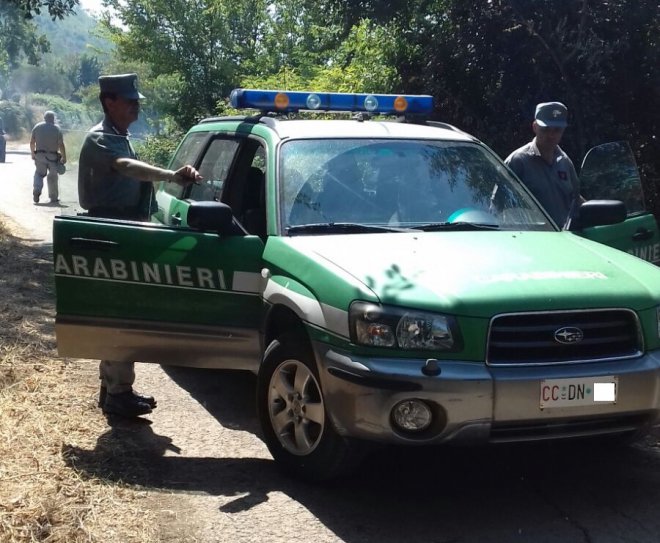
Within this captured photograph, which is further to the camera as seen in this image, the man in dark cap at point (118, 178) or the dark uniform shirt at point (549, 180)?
the dark uniform shirt at point (549, 180)

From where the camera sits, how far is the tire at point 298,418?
14.6 feet

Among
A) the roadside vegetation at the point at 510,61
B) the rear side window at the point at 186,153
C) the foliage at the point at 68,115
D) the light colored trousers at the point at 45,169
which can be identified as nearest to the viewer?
the rear side window at the point at 186,153

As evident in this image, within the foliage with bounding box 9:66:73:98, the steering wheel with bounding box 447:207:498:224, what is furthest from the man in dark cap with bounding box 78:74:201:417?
the foliage with bounding box 9:66:73:98

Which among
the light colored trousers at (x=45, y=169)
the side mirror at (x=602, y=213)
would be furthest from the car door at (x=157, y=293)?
the light colored trousers at (x=45, y=169)

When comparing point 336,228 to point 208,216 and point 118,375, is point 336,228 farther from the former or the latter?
point 118,375

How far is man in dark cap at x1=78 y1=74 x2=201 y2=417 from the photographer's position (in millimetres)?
5617

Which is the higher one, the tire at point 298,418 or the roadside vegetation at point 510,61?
the roadside vegetation at point 510,61

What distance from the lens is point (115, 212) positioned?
5.85 m

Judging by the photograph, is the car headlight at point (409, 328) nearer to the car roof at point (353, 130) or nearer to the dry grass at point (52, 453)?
the dry grass at point (52, 453)

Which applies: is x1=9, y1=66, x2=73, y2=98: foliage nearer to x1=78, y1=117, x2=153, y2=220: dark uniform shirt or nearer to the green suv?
x1=78, y1=117, x2=153, y2=220: dark uniform shirt

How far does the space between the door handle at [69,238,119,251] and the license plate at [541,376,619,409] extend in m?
2.44

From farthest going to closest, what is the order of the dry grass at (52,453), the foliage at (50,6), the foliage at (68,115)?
the foliage at (68,115) → the foliage at (50,6) → the dry grass at (52,453)

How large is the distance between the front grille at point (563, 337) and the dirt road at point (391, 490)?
74 centimetres

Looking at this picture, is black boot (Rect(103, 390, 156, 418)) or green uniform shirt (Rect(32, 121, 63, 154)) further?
green uniform shirt (Rect(32, 121, 63, 154))
